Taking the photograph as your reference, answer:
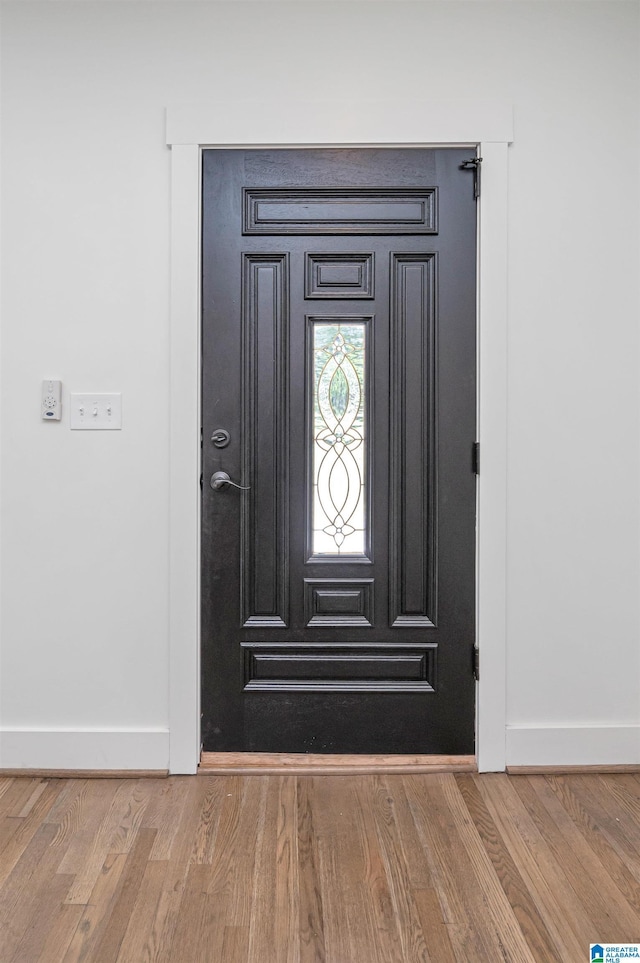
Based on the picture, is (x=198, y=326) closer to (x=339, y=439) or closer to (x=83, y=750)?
(x=339, y=439)

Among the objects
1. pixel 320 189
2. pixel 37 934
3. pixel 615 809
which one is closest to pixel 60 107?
pixel 320 189

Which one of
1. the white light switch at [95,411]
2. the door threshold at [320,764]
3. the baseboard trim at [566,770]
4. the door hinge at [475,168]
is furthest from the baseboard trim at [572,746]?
the door hinge at [475,168]

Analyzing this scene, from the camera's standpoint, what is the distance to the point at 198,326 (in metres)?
2.16

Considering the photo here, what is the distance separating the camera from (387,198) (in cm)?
216

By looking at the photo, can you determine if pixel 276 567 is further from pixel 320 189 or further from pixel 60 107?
pixel 60 107

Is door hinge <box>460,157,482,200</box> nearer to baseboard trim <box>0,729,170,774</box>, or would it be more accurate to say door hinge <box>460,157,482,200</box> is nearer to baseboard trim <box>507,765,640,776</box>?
baseboard trim <box>507,765,640,776</box>

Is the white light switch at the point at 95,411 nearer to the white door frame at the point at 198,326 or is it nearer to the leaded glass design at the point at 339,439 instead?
the white door frame at the point at 198,326

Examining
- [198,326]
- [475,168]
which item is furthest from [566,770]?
[475,168]

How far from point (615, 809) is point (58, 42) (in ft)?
9.79

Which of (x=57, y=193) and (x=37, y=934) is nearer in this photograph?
(x=37, y=934)

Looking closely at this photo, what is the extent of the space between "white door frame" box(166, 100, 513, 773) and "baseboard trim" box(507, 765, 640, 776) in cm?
5

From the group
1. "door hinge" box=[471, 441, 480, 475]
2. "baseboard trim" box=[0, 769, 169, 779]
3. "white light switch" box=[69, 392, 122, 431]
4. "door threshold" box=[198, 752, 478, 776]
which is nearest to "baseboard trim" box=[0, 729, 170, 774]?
"baseboard trim" box=[0, 769, 169, 779]

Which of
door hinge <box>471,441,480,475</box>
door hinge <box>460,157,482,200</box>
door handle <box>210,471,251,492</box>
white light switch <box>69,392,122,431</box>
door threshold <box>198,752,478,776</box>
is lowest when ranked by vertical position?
door threshold <box>198,752,478,776</box>

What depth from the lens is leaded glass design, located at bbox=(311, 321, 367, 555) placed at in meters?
2.20
